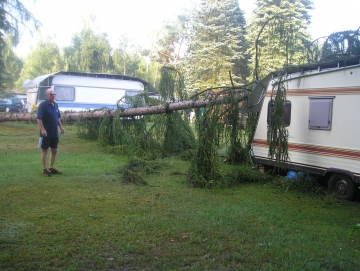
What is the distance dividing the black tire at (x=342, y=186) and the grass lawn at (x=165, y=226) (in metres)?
0.21

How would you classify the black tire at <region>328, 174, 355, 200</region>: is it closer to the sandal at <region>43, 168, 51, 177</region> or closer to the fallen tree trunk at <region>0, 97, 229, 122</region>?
the fallen tree trunk at <region>0, 97, 229, 122</region>

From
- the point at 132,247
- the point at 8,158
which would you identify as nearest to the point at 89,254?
the point at 132,247

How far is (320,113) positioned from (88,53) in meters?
32.5

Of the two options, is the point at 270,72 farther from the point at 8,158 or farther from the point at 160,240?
the point at 8,158

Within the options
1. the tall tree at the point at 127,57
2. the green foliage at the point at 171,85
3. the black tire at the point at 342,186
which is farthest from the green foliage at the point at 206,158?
the tall tree at the point at 127,57

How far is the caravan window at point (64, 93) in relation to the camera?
2030cm

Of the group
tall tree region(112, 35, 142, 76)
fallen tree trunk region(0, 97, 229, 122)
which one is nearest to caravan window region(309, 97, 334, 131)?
fallen tree trunk region(0, 97, 229, 122)

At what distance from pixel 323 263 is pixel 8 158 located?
8.72m

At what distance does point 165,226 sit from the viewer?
4.67 m

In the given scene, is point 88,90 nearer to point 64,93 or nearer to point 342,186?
point 64,93

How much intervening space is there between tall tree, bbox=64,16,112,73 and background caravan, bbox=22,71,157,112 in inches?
549

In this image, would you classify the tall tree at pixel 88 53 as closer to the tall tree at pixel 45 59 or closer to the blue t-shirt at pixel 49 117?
the tall tree at pixel 45 59

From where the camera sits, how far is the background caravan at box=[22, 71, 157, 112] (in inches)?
793

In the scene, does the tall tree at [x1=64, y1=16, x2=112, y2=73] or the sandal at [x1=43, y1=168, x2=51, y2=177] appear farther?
the tall tree at [x1=64, y1=16, x2=112, y2=73]
